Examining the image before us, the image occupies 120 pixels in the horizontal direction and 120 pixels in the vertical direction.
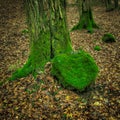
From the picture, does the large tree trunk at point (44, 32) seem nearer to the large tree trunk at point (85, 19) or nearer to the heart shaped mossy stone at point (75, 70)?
the heart shaped mossy stone at point (75, 70)

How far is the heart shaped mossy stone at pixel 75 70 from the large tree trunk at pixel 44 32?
66 centimetres

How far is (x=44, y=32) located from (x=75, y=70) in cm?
166

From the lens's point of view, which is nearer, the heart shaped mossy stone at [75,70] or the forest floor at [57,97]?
the forest floor at [57,97]

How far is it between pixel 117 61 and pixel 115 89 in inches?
84.0

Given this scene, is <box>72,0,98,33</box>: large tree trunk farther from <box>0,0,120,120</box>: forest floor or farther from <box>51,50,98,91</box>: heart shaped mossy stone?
<box>51,50,98,91</box>: heart shaped mossy stone

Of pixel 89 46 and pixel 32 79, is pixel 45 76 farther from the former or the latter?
pixel 89 46

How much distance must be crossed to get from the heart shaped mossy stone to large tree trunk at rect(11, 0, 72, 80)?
660mm

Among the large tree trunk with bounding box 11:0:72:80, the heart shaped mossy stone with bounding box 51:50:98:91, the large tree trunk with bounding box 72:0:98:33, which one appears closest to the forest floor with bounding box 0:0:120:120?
the heart shaped mossy stone with bounding box 51:50:98:91

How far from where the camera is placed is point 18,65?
24.3 ft

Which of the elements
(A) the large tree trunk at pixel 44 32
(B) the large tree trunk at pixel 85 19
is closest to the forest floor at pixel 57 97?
(A) the large tree trunk at pixel 44 32

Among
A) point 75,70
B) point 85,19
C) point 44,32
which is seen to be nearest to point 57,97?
point 75,70

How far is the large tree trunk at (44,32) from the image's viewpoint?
5703 mm

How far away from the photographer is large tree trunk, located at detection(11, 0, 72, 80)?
570 cm

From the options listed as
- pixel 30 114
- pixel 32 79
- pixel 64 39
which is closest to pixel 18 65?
pixel 32 79
